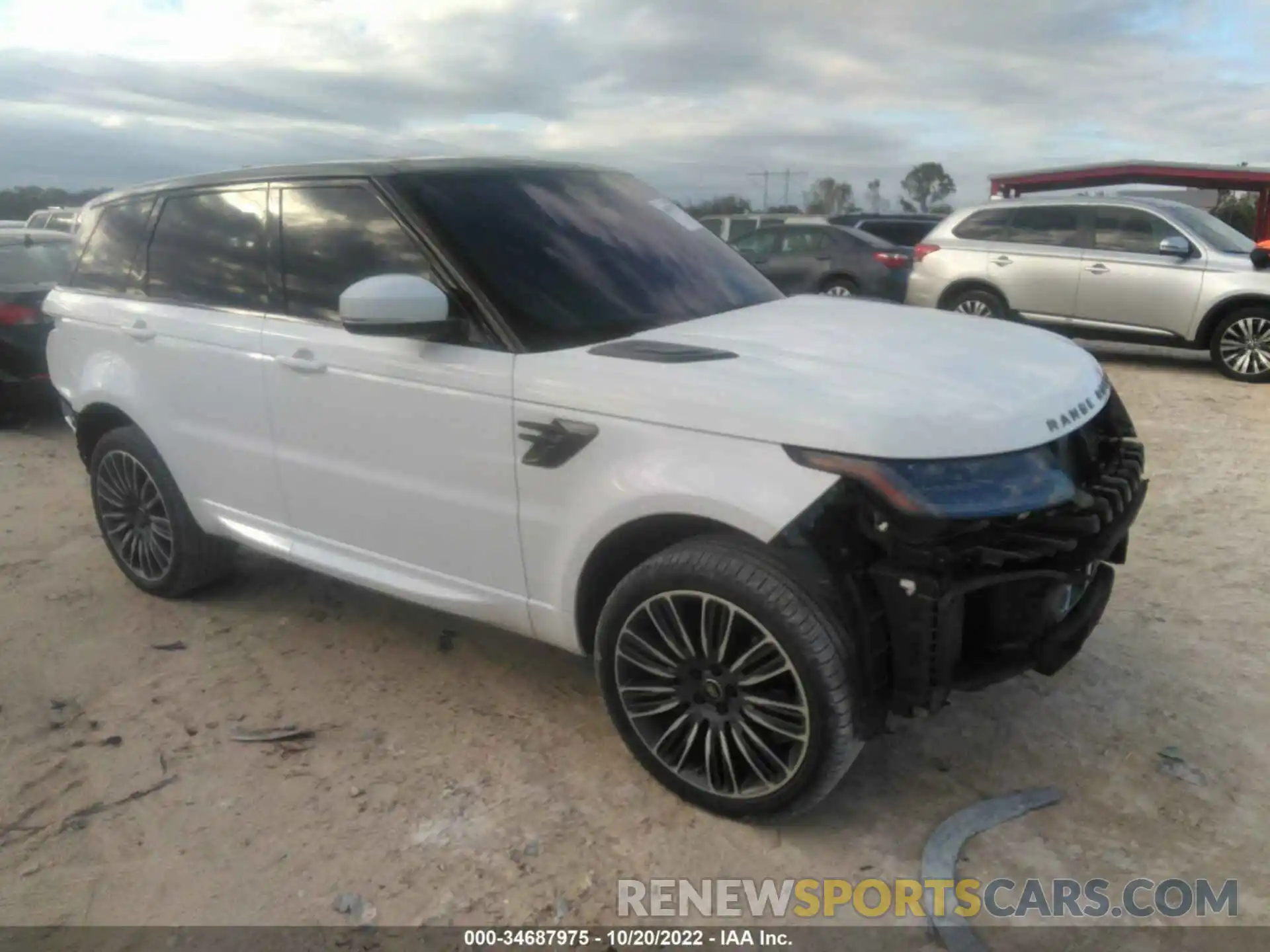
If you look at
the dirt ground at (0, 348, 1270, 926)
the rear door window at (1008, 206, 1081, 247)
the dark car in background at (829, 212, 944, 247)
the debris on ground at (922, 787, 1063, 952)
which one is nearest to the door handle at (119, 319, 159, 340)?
the dirt ground at (0, 348, 1270, 926)

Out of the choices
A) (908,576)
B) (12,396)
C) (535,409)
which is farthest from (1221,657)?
(12,396)

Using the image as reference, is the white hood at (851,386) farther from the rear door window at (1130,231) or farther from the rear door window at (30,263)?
the rear door window at (1130,231)

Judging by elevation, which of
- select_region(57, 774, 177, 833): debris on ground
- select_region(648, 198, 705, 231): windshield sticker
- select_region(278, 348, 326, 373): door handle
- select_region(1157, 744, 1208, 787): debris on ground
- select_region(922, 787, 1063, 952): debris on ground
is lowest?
select_region(57, 774, 177, 833): debris on ground

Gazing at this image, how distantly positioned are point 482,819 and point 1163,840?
1923mm

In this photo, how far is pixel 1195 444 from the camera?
23.1ft

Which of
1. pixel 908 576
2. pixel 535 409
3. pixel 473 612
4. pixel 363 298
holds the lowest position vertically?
pixel 473 612

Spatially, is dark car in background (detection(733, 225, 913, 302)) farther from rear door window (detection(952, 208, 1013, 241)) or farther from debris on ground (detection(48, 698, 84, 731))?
debris on ground (detection(48, 698, 84, 731))

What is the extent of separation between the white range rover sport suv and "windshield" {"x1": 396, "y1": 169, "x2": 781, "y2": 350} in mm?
13

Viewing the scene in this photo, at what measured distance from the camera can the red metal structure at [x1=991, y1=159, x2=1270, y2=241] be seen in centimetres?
2055

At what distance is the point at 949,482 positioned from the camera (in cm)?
250

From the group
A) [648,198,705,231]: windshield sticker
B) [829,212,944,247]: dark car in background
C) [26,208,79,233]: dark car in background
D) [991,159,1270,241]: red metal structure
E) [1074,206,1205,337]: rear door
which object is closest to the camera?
[648,198,705,231]: windshield sticker

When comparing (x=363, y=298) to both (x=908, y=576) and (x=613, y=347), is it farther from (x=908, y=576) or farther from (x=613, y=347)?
(x=908, y=576)

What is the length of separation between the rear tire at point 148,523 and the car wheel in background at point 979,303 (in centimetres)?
860

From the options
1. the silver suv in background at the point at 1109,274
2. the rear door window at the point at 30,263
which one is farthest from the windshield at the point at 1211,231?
the rear door window at the point at 30,263
